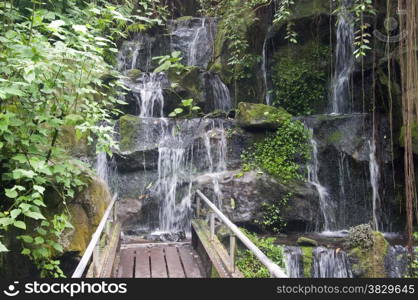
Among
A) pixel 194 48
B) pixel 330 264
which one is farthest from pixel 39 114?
pixel 194 48

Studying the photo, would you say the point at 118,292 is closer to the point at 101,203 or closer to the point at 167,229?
→ the point at 101,203

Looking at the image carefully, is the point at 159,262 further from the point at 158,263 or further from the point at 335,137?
the point at 335,137

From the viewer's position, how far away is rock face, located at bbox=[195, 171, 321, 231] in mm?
8539

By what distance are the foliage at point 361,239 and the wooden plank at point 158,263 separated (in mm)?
3494

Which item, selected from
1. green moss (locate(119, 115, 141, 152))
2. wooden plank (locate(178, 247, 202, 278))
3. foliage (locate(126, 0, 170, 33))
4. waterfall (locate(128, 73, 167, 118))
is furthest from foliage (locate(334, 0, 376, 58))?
waterfall (locate(128, 73, 167, 118))

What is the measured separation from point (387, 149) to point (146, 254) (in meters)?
6.62

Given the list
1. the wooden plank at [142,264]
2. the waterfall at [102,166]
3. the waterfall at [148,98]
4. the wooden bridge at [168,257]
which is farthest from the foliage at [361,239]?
the waterfall at [148,98]

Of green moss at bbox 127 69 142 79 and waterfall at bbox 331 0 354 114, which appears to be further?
green moss at bbox 127 69 142 79

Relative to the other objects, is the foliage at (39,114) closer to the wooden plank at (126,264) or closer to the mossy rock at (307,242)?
the wooden plank at (126,264)

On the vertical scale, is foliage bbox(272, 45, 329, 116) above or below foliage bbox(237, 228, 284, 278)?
above

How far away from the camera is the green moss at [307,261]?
6.64 m

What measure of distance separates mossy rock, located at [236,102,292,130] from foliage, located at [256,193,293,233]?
7.02ft

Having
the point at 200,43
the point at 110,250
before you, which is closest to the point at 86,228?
the point at 110,250

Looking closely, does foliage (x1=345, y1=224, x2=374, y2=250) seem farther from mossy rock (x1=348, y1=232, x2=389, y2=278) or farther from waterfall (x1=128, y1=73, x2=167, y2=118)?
waterfall (x1=128, y1=73, x2=167, y2=118)
